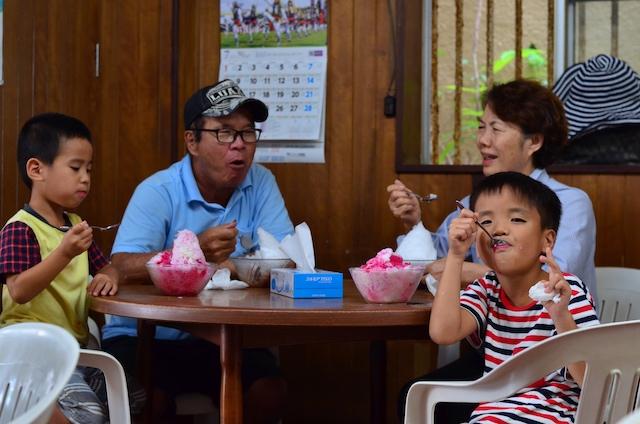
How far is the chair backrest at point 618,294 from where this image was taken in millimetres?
2694

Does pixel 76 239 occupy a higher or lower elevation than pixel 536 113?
lower

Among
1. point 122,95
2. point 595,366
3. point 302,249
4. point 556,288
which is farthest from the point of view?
point 122,95

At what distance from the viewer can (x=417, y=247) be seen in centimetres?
238

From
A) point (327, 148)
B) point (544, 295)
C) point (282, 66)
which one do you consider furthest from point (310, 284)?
point (282, 66)

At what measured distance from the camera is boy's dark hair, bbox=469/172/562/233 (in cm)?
208

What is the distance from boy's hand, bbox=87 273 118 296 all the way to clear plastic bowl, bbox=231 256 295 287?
309mm

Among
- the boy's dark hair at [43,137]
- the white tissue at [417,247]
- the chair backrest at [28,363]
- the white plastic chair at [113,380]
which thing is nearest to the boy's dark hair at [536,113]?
the white tissue at [417,247]

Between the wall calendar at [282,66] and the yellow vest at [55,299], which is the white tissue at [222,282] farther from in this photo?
the wall calendar at [282,66]

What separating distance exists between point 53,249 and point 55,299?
0.13 m

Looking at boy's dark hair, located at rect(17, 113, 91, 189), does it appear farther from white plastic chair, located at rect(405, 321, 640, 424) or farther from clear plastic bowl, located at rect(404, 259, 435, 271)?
white plastic chair, located at rect(405, 321, 640, 424)

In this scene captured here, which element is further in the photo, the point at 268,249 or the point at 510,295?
the point at 268,249

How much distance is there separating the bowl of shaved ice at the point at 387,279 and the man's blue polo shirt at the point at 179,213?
2.31 ft

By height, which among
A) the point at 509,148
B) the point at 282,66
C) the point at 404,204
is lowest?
the point at 404,204

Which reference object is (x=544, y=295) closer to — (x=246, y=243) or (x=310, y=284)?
(x=310, y=284)
